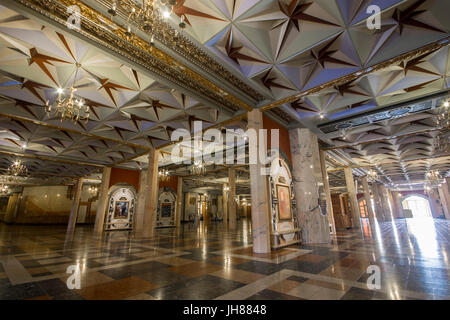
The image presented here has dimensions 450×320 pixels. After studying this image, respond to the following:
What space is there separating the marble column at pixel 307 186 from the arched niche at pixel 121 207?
12381 millimetres

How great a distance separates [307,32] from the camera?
412cm

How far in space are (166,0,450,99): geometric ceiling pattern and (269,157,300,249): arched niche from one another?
3.12 meters

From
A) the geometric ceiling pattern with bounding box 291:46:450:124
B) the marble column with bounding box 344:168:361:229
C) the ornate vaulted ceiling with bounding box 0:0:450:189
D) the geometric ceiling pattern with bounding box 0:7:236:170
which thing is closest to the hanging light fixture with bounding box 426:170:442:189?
the marble column with bounding box 344:168:361:229

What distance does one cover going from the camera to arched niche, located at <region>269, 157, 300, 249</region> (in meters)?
6.02

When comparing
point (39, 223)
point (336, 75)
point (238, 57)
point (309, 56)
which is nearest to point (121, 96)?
point (238, 57)

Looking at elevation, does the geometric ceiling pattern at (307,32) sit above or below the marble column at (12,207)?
above

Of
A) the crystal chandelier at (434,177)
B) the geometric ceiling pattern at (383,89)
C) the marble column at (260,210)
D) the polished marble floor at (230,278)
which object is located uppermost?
the geometric ceiling pattern at (383,89)

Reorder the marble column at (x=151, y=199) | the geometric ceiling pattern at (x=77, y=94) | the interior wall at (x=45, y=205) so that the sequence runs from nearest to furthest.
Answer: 1. the geometric ceiling pattern at (x=77, y=94)
2. the marble column at (x=151, y=199)
3. the interior wall at (x=45, y=205)

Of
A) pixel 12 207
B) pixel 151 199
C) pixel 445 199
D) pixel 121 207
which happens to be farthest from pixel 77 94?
pixel 445 199

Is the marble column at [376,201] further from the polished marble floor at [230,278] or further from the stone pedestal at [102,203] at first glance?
the stone pedestal at [102,203]

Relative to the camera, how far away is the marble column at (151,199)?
914cm

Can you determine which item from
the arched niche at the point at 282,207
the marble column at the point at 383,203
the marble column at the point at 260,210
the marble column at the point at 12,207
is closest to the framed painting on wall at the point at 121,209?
the marble column at the point at 260,210
